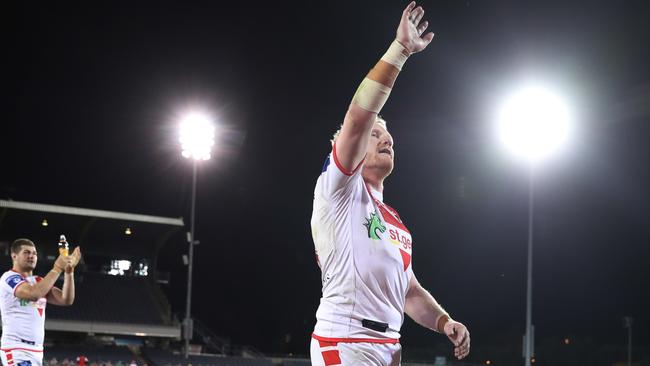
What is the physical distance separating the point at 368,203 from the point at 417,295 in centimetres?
86

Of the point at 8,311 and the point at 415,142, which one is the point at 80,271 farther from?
the point at 8,311

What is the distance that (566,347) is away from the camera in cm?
3400

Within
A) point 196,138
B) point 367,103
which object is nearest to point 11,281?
point 367,103

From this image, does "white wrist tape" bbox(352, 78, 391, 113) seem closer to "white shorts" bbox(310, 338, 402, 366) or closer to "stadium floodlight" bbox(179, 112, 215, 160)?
"white shorts" bbox(310, 338, 402, 366)

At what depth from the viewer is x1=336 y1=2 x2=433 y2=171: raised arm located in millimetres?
3414

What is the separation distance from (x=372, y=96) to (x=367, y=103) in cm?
4

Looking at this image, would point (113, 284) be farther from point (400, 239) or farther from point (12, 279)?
point (400, 239)

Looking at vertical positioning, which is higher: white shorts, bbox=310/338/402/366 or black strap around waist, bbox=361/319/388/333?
black strap around waist, bbox=361/319/388/333

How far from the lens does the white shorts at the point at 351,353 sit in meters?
3.57

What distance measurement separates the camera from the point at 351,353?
141 inches

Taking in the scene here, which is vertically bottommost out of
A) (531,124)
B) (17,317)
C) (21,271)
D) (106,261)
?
(17,317)

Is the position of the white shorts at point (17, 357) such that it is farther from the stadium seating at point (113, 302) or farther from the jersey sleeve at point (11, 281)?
the stadium seating at point (113, 302)

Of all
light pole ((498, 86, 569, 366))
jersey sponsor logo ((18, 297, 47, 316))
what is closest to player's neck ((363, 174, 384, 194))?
jersey sponsor logo ((18, 297, 47, 316))

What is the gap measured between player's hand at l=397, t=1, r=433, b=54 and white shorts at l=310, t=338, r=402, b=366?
145 centimetres
